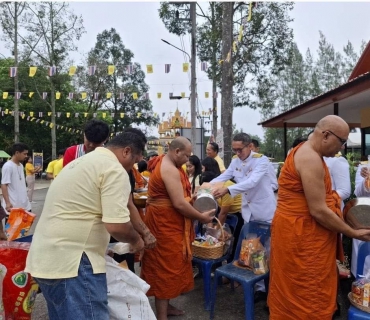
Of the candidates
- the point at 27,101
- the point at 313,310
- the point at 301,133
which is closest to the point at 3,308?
the point at 313,310

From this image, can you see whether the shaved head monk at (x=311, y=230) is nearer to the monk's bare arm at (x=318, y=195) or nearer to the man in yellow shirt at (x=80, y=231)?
the monk's bare arm at (x=318, y=195)

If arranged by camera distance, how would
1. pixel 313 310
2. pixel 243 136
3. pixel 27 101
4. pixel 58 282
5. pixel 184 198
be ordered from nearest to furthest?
pixel 58 282, pixel 313 310, pixel 184 198, pixel 243 136, pixel 27 101

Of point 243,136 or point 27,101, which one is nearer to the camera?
point 243,136

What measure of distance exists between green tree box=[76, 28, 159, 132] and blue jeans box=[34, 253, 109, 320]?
25.4 metres

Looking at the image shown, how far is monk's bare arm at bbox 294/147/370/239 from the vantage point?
208 centimetres

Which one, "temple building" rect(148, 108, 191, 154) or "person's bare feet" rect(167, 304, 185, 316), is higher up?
"temple building" rect(148, 108, 191, 154)

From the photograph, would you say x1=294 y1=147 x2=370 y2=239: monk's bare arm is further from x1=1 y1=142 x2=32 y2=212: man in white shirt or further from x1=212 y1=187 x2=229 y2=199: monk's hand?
x1=1 y1=142 x2=32 y2=212: man in white shirt

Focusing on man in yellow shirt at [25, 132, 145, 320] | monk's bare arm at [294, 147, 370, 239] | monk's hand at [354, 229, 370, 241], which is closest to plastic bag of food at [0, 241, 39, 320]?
man in yellow shirt at [25, 132, 145, 320]

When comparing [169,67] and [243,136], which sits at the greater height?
[169,67]

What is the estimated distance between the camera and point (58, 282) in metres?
1.67

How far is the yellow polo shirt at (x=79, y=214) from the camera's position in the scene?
1.65 metres

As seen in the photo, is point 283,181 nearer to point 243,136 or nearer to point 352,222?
point 352,222

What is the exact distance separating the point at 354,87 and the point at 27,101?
76.9ft

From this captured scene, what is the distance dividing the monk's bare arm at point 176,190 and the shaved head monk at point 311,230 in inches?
29.8
